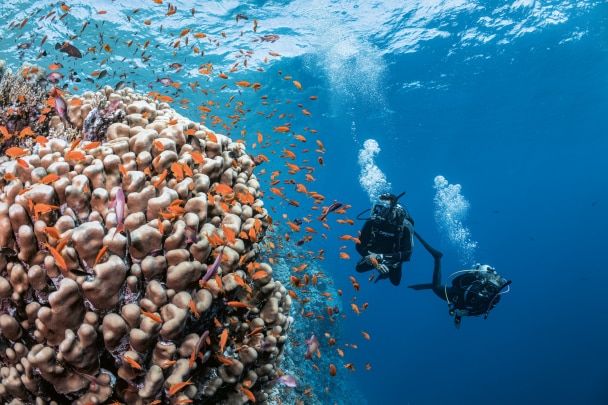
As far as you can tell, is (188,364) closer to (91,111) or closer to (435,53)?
(91,111)

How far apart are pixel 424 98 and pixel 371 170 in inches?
2194

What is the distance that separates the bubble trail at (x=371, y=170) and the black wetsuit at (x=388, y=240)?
103ft

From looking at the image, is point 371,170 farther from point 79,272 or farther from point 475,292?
point 79,272

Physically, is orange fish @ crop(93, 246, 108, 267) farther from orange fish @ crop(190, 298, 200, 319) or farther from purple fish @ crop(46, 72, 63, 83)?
purple fish @ crop(46, 72, 63, 83)

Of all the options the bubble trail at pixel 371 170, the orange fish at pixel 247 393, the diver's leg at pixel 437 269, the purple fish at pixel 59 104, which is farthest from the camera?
the bubble trail at pixel 371 170

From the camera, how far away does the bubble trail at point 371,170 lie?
162 feet

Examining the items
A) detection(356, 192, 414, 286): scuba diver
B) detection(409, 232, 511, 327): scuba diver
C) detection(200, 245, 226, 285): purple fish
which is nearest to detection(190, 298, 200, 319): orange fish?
detection(200, 245, 226, 285): purple fish

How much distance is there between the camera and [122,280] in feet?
7.20

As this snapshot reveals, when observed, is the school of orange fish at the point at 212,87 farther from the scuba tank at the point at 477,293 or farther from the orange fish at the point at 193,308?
the scuba tank at the point at 477,293

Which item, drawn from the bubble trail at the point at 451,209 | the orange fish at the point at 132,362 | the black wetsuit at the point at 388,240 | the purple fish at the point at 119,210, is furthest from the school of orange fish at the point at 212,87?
the bubble trail at the point at 451,209

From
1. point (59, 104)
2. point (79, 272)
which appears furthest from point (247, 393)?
point (59, 104)

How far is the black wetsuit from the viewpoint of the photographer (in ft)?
36.0

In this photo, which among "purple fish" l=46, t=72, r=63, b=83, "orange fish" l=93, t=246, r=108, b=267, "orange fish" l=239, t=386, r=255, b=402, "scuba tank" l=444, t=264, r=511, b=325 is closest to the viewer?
"orange fish" l=93, t=246, r=108, b=267

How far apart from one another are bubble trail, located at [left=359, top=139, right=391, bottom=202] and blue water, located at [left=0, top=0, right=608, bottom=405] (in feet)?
3.34
